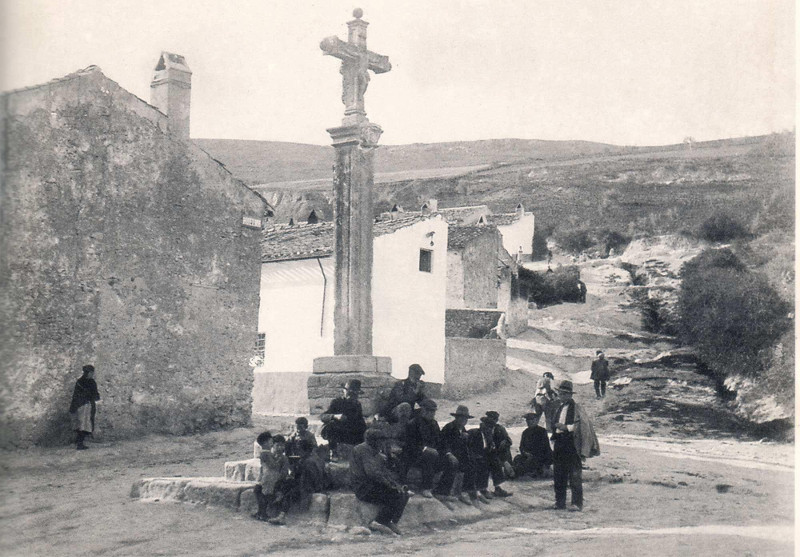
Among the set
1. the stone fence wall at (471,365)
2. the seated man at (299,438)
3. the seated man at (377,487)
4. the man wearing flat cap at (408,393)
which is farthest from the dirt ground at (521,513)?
the stone fence wall at (471,365)

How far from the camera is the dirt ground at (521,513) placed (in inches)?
348

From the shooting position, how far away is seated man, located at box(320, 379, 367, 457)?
1070 centimetres

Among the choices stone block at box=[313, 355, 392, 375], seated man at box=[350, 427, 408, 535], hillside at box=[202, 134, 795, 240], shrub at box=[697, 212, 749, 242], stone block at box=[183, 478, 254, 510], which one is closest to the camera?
seated man at box=[350, 427, 408, 535]

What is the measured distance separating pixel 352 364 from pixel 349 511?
2330 mm

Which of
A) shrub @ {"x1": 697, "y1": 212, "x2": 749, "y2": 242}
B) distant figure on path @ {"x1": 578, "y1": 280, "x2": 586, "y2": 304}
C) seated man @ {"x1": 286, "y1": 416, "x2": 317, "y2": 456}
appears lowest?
seated man @ {"x1": 286, "y1": 416, "x2": 317, "y2": 456}

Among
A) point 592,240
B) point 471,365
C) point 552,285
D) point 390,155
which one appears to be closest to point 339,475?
point 471,365

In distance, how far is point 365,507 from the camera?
9.48 m

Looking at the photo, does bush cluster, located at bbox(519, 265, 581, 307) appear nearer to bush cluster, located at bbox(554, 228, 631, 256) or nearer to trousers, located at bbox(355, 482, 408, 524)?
bush cluster, located at bbox(554, 228, 631, 256)

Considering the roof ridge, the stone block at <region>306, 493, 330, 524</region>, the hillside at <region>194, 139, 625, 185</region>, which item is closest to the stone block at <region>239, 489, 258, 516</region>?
the stone block at <region>306, 493, 330, 524</region>

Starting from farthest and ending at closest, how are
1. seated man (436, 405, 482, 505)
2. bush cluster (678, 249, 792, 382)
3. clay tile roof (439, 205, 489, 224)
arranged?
clay tile roof (439, 205, 489, 224) < bush cluster (678, 249, 792, 382) < seated man (436, 405, 482, 505)

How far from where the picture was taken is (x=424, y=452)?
34.7ft

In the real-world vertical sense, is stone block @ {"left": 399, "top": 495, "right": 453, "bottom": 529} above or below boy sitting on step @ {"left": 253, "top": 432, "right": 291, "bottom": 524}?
below

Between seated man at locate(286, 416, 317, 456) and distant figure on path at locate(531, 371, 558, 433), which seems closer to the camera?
seated man at locate(286, 416, 317, 456)

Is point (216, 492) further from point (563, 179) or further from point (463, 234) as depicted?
point (563, 179)
